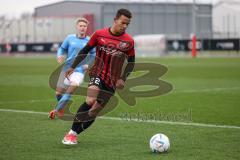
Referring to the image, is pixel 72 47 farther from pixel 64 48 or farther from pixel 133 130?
pixel 133 130

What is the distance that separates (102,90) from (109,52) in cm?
62

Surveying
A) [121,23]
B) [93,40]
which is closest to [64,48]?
[93,40]

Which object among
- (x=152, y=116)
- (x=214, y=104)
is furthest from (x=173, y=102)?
(x=152, y=116)

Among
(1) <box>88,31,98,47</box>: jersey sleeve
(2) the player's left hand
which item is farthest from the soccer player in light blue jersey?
(2) the player's left hand

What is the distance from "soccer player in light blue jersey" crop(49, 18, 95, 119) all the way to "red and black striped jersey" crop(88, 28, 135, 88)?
3311 millimetres

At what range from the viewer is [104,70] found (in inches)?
395

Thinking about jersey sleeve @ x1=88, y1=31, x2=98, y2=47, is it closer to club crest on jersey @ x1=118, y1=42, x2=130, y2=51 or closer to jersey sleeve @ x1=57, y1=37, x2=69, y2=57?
club crest on jersey @ x1=118, y1=42, x2=130, y2=51

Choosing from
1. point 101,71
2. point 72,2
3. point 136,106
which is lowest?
point 136,106

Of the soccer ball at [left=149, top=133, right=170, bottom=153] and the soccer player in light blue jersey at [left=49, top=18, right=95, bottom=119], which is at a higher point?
the soccer player in light blue jersey at [left=49, top=18, right=95, bottom=119]

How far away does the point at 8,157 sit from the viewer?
29.0 ft

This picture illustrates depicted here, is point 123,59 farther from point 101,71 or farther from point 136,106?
point 136,106

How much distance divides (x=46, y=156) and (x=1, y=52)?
6609 centimetres

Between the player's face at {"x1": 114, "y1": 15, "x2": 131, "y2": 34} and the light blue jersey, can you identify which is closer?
the player's face at {"x1": 114, "y1": 15, "x2": 131, "y2": 34}

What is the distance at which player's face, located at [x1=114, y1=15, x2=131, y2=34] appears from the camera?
9.59 metres
